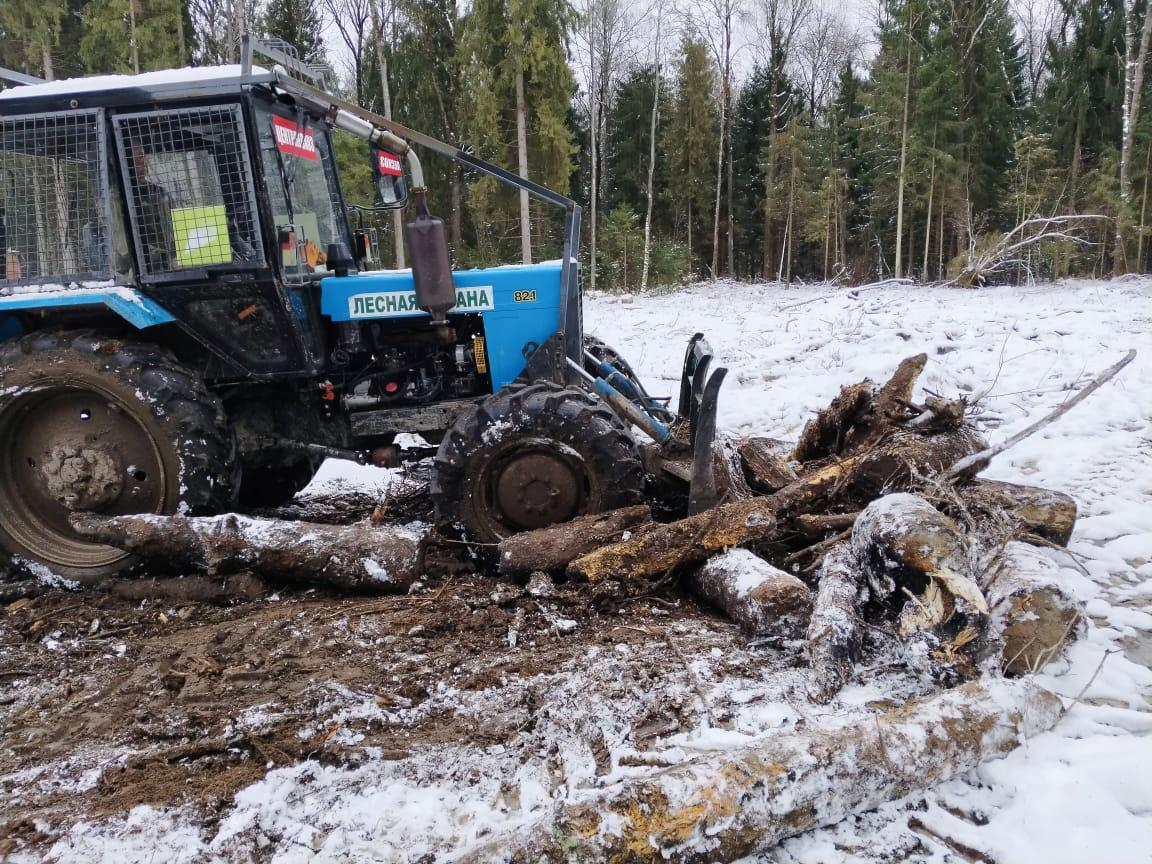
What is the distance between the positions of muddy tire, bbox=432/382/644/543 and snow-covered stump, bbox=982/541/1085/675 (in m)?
1.97

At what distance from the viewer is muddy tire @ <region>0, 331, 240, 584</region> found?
4289 millimetres

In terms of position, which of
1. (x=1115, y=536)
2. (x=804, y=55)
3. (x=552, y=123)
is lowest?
(x=1115, y=536)

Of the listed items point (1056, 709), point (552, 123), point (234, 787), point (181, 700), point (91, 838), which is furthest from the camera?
point (552, 123)

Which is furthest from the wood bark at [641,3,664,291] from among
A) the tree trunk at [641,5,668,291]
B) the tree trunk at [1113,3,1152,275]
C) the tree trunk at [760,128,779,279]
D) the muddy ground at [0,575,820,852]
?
the muddy ground at [0,575,820,852]

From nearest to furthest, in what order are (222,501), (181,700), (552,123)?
(181,700)
(222,501)
(552,123)

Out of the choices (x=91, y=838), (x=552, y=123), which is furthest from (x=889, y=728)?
(x=552, y=123)

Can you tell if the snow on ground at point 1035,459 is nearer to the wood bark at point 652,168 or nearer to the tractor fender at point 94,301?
the tractor fender at point 94,301

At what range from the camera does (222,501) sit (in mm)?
4516

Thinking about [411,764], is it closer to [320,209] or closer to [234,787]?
A: [234,787]

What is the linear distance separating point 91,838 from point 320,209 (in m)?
3.98

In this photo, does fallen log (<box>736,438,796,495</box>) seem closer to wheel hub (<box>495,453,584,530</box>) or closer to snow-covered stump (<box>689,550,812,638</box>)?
snow-covered stump (<box>689,550,812,638</box>)

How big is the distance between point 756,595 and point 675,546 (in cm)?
61

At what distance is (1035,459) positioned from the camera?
19.3 feet

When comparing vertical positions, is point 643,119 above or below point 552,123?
above
